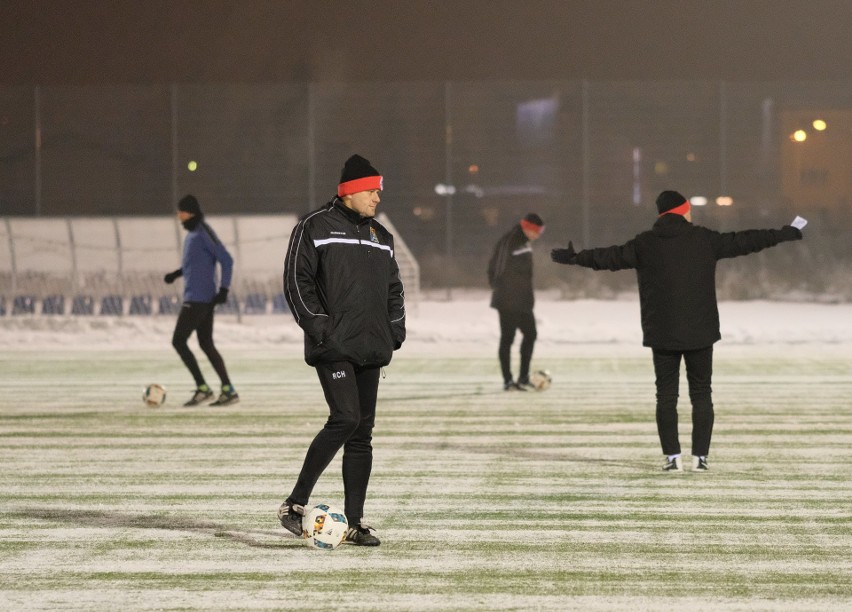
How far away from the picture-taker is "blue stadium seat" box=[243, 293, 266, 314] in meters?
29.3

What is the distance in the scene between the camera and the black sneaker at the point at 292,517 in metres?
7.69

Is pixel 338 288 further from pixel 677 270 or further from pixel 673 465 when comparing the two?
pixel 673 465

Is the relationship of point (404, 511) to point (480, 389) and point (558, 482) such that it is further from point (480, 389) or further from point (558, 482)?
point (480, 389)

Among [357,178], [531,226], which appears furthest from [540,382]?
[357,178]

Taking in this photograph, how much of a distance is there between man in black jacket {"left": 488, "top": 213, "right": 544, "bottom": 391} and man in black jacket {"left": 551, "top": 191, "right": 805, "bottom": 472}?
21.3 feet

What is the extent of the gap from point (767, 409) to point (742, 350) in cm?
930

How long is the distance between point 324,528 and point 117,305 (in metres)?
22.6

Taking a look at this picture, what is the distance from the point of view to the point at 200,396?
15.5 meters

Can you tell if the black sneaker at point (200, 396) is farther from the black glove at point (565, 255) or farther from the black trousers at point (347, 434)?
the black trousers at point (347, 434)

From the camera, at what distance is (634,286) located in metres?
32.0

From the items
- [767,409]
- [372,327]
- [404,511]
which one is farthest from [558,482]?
[767,409]

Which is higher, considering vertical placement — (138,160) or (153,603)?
(138,160)

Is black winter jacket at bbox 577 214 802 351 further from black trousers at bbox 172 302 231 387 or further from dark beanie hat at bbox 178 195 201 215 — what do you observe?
black trousers at bbox 172 302 231 387

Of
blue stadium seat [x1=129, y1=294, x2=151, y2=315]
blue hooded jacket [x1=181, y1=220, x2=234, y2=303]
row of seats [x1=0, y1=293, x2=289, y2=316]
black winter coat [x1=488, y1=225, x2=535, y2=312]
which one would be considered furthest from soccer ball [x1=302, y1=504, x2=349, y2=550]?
blue stadium seat [x1=129, y1=294, x2=151, y2=315]
